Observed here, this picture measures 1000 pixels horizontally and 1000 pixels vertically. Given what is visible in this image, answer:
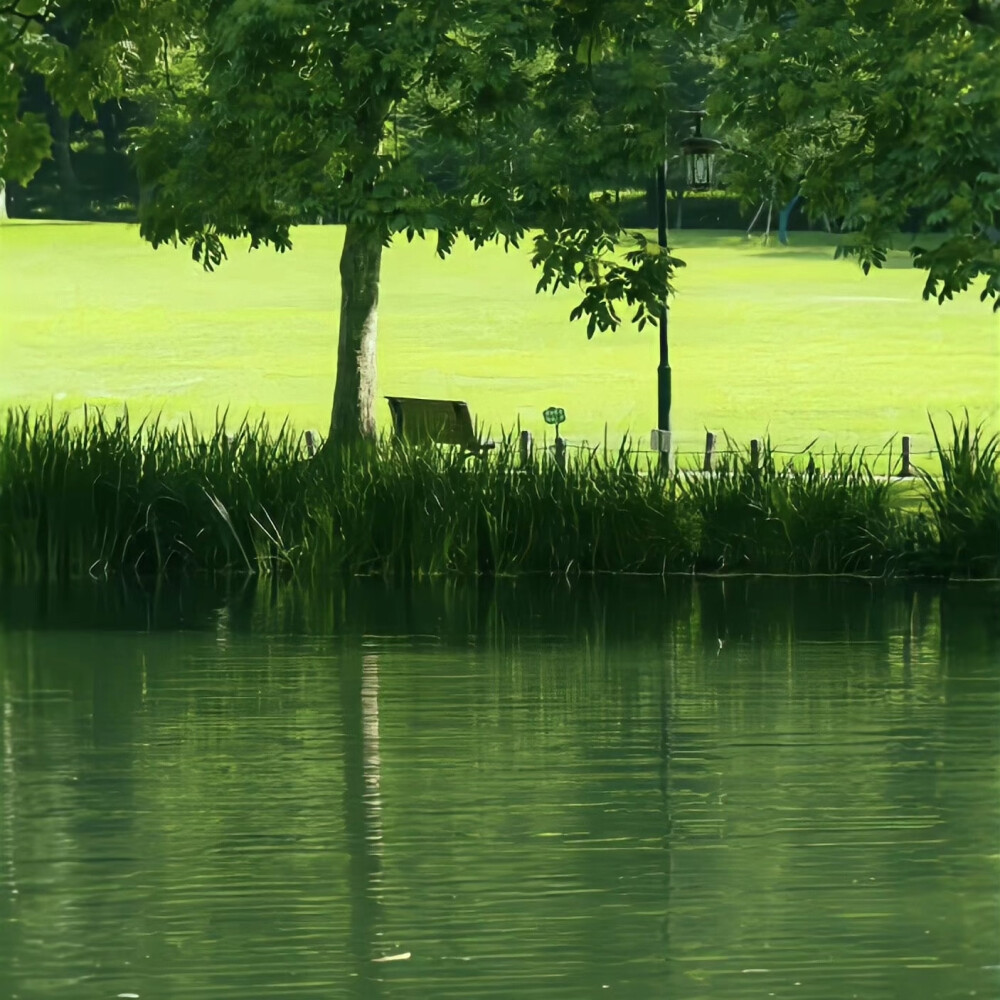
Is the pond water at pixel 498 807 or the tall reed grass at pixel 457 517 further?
the tall reed grass at pixel 457 517

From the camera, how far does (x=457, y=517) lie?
63.0 ft

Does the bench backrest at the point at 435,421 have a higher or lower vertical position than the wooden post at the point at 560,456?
higher

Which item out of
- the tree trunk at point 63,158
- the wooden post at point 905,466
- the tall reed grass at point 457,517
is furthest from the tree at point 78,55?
the tree trunk at point 63,158

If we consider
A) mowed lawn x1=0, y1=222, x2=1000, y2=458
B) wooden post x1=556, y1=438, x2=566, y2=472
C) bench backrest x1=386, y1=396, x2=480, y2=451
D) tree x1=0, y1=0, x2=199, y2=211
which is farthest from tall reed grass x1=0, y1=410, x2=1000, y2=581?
mowed lawn x1=0, y1=222, x2=1000, y2=458

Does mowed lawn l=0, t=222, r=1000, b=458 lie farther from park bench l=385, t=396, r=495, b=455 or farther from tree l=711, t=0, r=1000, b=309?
tree l=711, t=0, r=1000, b=309

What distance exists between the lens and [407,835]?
29.1 ft

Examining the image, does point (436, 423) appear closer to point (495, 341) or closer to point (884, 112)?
point (884, 112)

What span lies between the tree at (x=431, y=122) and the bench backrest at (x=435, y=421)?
810mm

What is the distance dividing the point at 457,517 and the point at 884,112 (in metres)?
6.06

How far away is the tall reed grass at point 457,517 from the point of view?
19266 mm

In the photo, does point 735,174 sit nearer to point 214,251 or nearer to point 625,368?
point 214,251

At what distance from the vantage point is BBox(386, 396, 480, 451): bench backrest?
871 inches

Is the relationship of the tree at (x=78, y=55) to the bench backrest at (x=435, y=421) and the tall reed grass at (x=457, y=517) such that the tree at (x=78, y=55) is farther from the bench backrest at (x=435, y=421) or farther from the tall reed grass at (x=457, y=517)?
the tall reed grass at (x=457, y=517)

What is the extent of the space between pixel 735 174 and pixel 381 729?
545 inches
